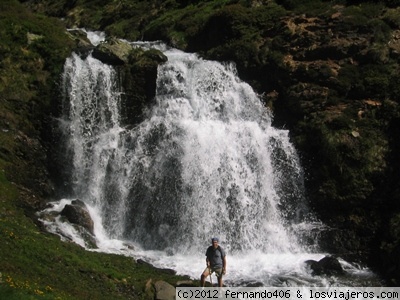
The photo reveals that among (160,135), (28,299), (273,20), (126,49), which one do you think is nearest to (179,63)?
(126,49)

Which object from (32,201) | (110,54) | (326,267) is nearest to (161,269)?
(326,267)

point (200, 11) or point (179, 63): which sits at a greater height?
point (200, 11)

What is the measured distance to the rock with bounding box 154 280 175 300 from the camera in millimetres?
18344

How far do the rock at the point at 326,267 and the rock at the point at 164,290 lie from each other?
24.0 feet

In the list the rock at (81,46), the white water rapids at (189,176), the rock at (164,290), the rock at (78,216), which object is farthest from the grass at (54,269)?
the rock at (81,46)

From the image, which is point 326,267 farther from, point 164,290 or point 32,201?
point 32,201

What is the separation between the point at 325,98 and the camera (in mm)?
30672

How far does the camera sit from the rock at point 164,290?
18.3 meters

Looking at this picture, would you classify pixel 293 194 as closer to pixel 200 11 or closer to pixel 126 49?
pixel 126 49

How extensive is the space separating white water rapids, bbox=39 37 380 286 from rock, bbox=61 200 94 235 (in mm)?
588

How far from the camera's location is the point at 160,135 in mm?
28594

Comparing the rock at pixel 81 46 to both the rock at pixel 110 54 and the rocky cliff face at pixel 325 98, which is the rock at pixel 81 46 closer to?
the rock at pixel 110 54

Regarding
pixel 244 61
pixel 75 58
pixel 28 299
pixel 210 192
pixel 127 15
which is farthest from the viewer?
pixel 127 15

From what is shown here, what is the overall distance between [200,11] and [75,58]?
688 inches
